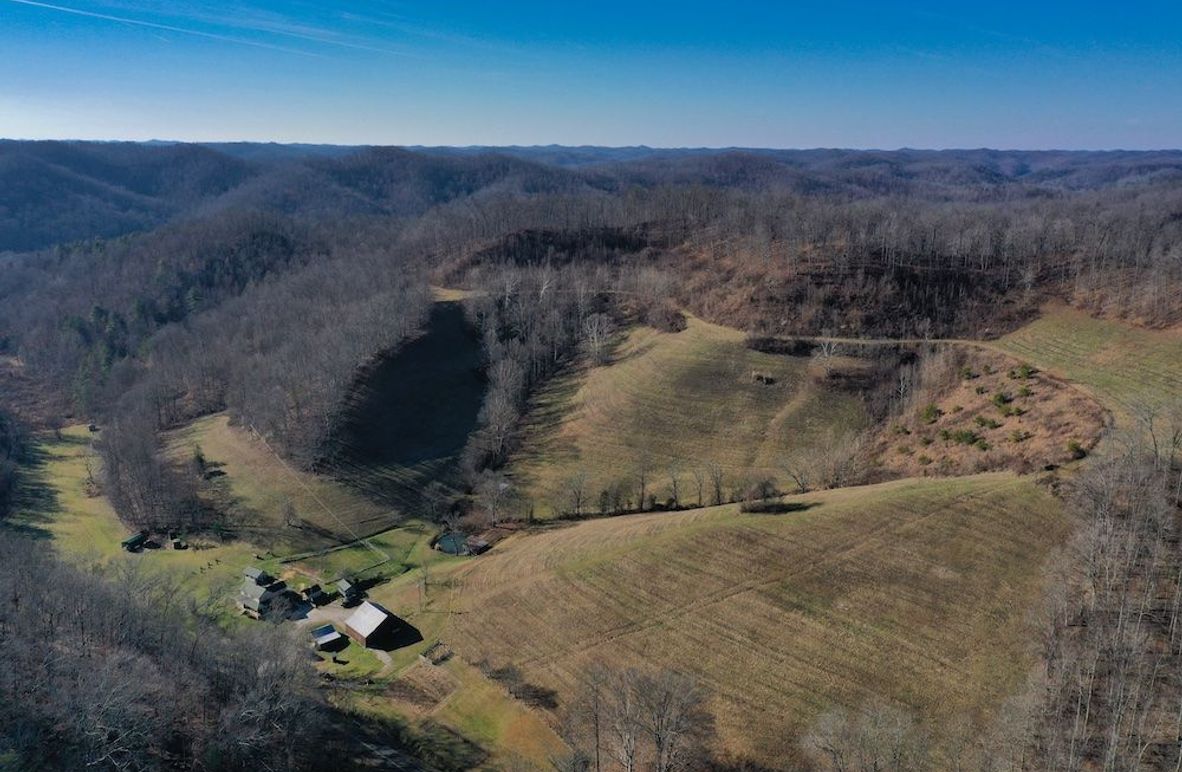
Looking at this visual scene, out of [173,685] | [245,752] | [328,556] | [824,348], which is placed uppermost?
[824,348]

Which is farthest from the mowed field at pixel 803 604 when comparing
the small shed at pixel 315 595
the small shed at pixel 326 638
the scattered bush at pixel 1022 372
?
the scattered bush at pixel 1022 372

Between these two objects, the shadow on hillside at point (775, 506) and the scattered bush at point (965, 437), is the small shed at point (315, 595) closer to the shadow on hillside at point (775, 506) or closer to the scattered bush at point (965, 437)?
the shadow on hillside at point (775, 506)

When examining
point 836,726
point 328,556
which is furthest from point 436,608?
point 836,726

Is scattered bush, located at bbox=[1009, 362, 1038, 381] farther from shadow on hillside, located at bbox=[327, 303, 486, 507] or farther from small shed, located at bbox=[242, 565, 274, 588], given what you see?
small shed, located at bbox=[242, 565, 274, 588]

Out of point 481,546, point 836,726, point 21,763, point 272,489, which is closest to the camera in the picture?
point 21,763

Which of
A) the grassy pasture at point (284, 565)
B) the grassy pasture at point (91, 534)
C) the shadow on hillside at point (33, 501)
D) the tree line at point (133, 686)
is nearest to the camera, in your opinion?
the tree line at point (133, 686)

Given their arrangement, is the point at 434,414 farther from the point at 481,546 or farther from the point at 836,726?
the point at 836,726
